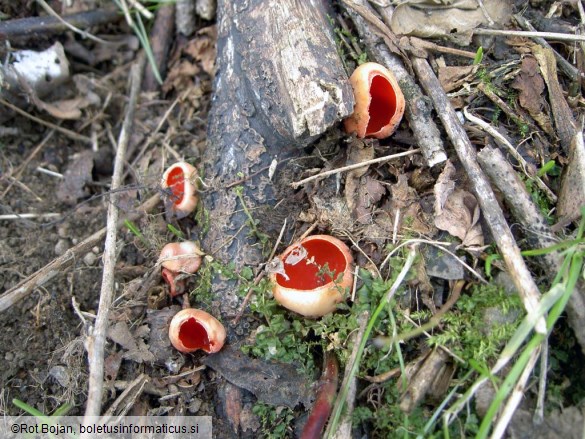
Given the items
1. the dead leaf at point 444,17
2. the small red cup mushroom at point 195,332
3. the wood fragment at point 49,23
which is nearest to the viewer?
the small red cup mushroom at point 195,332

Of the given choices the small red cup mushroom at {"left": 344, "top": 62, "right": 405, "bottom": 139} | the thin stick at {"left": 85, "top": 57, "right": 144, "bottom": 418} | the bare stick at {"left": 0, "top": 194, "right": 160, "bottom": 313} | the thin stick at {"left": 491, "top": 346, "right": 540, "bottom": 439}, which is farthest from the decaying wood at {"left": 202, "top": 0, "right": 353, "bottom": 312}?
the thin stick at {"left": 491, "top": 346, "right": 540, "bottom": 439}

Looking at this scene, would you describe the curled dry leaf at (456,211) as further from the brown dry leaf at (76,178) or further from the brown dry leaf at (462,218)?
the brown dry leaf at (76,178)

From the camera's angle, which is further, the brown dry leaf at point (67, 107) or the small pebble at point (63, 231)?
the brown dry leaf at point (67, 107)

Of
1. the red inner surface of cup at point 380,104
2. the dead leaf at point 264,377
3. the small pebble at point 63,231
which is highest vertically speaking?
the red inner surface of cup at point 380,104

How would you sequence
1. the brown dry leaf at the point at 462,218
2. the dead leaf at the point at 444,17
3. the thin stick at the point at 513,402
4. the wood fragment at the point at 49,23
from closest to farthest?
the thin stick at the point at 513,402, the brown dry leaf at the point at 462,218, the dead leaf at the point at 444,17, the wood fragment at the point at 49,23

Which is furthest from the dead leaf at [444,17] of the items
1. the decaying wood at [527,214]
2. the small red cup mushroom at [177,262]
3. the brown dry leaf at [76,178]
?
the brown dry leaf at [76,178]

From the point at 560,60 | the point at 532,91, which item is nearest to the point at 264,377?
the point at 532,91

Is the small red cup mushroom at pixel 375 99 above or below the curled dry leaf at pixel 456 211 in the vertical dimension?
above
